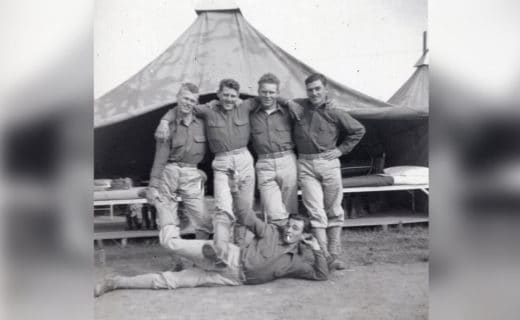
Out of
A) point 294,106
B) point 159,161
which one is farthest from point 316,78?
point 159,161

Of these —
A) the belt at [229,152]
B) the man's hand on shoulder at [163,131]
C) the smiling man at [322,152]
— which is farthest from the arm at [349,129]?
the man's hand on shoulder at [163,131]

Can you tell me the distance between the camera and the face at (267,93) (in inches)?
96.0

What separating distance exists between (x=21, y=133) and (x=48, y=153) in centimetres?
17

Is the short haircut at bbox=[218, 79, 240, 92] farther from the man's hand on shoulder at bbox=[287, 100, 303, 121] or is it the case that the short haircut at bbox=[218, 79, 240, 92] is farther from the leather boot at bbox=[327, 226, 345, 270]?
the leather boot at bbox=[327, 226, 345, 270]

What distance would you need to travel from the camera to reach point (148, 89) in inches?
95.7

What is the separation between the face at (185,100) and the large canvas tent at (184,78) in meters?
0.04

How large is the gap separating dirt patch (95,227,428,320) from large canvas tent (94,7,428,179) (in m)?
0.50

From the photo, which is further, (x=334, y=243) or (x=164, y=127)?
(x=334, y=243)

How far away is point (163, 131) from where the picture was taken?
2.42m

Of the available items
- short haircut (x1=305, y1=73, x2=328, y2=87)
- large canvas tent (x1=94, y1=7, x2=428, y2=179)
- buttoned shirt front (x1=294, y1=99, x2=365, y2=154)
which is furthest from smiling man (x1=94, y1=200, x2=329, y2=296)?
short haircut (x1=305, y1=73, x2=328, y2=87)

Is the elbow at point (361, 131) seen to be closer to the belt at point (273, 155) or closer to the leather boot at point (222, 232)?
the belt at point (273, 155)

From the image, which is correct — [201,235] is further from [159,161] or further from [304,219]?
[304,219]

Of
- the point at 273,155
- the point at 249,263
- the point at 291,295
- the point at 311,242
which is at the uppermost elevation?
the point at 273,155

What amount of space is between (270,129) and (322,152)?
308 mm
